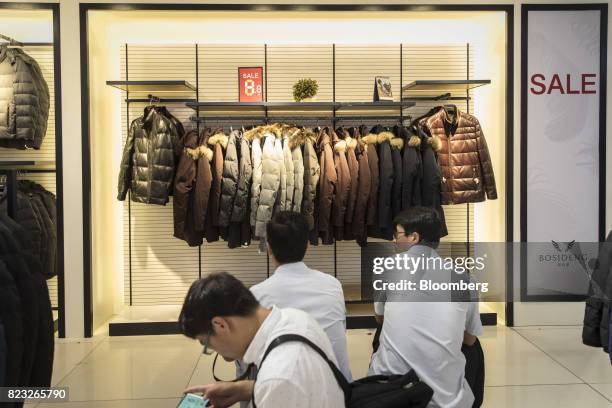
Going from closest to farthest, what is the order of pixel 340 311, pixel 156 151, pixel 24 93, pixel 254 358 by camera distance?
pixel 254 358, pixel 340 311, pixel 24 93, pixel 156 151

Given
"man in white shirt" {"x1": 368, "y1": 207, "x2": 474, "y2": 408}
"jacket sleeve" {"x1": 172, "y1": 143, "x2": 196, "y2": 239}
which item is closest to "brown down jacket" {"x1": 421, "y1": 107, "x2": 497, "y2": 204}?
"jacket sleeve" {"x1": 172, "y1": 143, "x2": 196, "y2": 239}

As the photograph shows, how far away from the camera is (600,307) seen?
→ 3342mm

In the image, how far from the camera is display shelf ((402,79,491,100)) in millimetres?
5547

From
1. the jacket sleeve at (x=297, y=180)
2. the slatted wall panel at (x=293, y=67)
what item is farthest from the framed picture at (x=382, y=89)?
the jacket sleeve at (x=297, y=180)

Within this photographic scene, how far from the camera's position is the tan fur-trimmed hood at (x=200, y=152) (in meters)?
5.44

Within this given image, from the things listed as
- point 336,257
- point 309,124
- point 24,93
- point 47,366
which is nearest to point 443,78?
point 309,124

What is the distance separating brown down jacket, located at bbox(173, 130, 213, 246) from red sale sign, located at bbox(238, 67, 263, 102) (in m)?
0.73

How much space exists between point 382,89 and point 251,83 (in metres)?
1.29

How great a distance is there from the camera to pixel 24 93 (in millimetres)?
5125

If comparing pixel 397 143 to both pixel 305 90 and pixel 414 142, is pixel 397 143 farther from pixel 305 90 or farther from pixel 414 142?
pixel 305 90

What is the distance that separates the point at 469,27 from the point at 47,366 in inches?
209

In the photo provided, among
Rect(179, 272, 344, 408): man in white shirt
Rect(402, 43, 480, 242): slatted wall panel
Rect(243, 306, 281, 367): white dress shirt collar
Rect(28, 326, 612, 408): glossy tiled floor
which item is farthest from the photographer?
Rect(402, 43, 480, 242): slatted wall panel

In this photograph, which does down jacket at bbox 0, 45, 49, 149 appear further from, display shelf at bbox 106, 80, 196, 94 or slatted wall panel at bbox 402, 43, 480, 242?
slatted wall panel at bbox 402, 43, 480, 242

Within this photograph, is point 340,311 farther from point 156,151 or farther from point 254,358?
point 156,151
